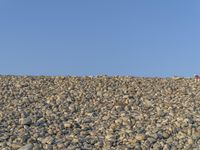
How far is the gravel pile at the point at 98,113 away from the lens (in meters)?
14.0

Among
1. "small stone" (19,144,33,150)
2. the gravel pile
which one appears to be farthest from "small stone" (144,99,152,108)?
"small stone" (19,144,33,150)

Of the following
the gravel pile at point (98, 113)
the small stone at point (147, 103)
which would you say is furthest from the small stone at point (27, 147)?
the small stone at point (147, 103)

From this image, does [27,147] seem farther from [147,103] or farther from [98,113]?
[147,103]

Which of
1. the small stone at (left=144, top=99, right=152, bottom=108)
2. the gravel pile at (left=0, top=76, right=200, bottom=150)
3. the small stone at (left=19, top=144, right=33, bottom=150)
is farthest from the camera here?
the small stone at (left=144, top=99, right=152, bottom=108)

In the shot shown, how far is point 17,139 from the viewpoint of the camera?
1392 cm

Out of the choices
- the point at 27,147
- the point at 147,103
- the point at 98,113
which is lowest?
the point at 27,147

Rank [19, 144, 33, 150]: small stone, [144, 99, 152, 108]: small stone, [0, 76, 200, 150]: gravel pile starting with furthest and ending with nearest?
1. [144, 99, 152, 108]: small stone
2. [0, 76, 200, 150]: gravel pile
3. [19, 144, 33, 150]: small stone

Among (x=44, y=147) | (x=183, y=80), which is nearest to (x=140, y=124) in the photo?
(x=44, y=147)

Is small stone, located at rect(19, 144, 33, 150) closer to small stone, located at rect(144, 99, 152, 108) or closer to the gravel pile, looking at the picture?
the gravel pile

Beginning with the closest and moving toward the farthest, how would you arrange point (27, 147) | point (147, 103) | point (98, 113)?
point (27, 147), point (98, 113), point (147, 103)

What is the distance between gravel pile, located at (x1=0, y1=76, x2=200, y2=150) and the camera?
13984 mm

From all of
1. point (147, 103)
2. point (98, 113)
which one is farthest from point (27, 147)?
point (147, 103)

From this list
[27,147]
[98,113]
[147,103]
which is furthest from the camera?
[147,103]

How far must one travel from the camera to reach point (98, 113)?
Result: 17.2 metres
